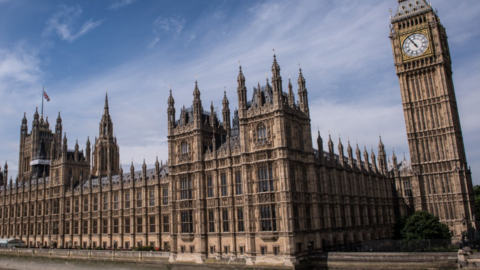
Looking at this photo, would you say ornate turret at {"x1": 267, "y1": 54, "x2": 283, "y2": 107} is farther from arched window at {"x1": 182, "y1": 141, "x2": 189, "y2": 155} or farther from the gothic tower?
the gothic tower

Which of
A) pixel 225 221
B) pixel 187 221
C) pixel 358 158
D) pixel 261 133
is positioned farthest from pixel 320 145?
pixel 187 221

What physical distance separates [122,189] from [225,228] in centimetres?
3238

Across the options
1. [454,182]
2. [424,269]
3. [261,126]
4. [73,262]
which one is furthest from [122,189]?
[454,182]

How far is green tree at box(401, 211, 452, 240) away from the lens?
63.7 meters

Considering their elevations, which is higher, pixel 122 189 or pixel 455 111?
pixel 455 111

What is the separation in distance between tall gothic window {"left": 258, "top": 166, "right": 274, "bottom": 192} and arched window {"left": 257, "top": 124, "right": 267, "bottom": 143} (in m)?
3.54

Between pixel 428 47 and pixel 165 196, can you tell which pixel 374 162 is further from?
pixel 165 196

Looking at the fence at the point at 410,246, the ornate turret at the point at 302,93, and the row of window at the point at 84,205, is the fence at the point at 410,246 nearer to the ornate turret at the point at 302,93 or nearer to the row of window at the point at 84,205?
the ornate turret at the point at 302,93

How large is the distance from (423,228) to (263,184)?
31345 millimetres

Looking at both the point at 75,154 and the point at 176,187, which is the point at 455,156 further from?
the point at 75,154

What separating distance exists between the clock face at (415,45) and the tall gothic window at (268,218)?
2221 inches

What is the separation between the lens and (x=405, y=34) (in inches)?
3465

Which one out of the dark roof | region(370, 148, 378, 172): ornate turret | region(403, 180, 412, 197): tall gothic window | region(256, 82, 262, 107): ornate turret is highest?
the dark roof


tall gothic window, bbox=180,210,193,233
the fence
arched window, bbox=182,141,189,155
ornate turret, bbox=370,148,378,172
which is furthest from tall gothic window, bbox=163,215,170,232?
ornate turret, bbox=370,148,378,172
